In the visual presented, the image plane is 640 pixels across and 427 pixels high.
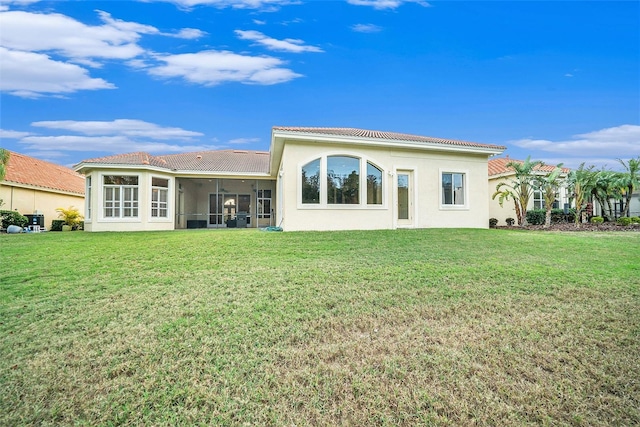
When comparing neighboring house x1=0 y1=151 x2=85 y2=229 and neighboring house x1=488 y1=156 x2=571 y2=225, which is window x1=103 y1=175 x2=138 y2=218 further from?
neighboring house x1=488 y1=156 x2=571 y2=225

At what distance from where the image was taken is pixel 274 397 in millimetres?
2809

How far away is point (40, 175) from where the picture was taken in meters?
22.5

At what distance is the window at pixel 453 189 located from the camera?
1455 centimetres

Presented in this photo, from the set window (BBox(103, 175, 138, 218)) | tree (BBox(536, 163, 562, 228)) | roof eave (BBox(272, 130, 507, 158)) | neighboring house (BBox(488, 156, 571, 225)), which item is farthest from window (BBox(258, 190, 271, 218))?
tree (BBox(536, 163, 562, 228))

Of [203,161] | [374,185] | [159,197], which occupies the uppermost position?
[203,161]

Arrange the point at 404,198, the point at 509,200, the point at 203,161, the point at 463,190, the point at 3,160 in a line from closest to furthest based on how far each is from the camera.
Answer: the point at 404,198
the point at 463,190
the point at 3,160
the point at 509,200
the point at 203,161

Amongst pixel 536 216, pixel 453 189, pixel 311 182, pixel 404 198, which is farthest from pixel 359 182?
pixel 536 216

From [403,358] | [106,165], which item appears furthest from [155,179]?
[403,358]

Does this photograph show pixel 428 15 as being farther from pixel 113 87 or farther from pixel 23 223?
pixel 23 223

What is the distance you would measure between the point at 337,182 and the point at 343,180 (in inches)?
10.7

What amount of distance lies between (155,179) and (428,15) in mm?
15194

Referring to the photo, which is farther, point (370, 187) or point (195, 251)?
point (370, 187)

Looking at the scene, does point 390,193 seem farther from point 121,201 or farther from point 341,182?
point 121,201

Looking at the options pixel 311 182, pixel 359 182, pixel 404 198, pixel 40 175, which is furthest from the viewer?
pixel 40 175
